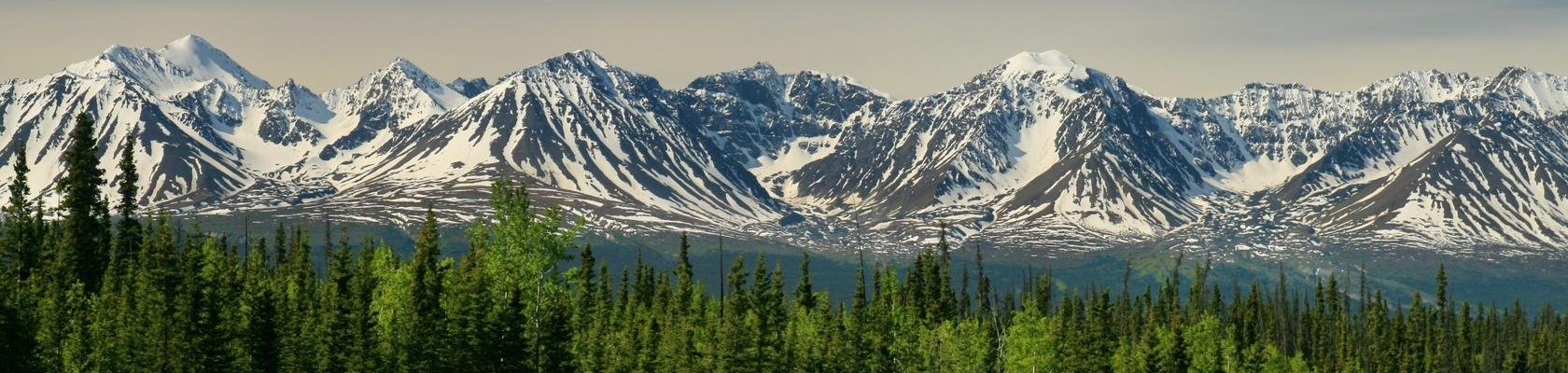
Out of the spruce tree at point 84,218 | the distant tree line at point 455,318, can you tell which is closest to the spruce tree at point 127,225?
the distant tree line at point 455,318

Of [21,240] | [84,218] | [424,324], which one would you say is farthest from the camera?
[84,218]

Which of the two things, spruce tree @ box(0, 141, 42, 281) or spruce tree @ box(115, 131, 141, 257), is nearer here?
spruce tree @ box(0, 141, 42, 281)

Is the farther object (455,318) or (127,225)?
(127,225)

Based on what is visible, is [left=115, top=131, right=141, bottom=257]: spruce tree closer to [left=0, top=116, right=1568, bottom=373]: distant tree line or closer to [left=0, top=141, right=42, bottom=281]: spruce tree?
[left=0, top=116, right=1568, bottom=373]: distant tree line

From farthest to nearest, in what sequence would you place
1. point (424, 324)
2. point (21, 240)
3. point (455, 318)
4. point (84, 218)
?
point (84, 218)
point (21, 240)
point (455, 318)
point (424, 324)

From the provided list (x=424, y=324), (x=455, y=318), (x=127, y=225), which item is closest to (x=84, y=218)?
(x=127, y=225)

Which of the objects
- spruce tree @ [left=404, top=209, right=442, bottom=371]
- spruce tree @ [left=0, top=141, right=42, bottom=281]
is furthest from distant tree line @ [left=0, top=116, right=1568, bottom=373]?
spruce tree @ [left=0, top=141, right=42, bottom=281]

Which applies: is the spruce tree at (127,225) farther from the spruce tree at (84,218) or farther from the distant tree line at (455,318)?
the spruce tree at (84,218)

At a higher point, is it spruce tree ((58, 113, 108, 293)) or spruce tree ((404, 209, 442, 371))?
spruce tree ((58, 113, 108, 293))

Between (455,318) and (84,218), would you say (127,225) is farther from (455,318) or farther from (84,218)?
(455,318)

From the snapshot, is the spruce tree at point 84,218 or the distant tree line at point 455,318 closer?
the distant tree line at point 455,318

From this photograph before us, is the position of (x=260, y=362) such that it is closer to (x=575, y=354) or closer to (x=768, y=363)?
(x=575, y=354)

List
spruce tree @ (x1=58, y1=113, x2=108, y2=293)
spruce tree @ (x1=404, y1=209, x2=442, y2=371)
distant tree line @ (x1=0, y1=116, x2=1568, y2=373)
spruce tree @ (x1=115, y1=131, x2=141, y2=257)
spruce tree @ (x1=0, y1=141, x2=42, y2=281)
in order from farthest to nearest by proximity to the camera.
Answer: spruce tree @ (x1=115, y1=131, x2=141, y2=257)
spruce tree @ (x1=0, y1=141, x2=42, y2=281)
spruce tree @ (x1=58, y1=113, x2=108, y2=293)
spruce tree @ (x1=404, y1=209, x2=442, y2=371)
distant tree line @ (x1=0, y1=116, x2=1568, y2=373)

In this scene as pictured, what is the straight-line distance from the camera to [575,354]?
108812 mm
